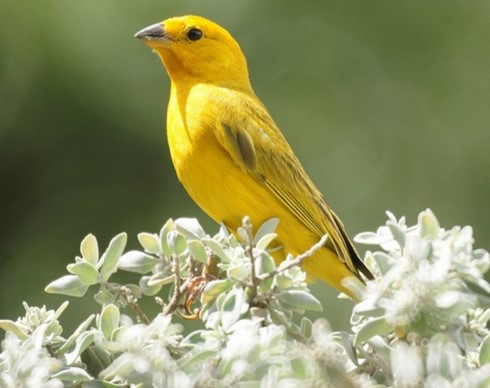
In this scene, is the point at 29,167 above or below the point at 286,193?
below

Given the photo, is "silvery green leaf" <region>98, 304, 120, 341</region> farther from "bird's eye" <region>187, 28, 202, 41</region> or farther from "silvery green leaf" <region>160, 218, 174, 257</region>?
"bird's eye" <region>187, 28, 202, 41</region>

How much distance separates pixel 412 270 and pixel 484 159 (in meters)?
5.46

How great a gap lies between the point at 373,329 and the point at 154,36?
2677mm

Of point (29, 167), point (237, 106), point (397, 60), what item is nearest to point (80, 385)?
point (237, 106)

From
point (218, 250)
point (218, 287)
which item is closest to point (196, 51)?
point (218, 250)

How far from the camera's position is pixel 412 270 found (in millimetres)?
2830

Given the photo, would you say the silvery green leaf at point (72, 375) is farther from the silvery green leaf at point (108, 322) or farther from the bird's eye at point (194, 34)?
the bird's eye at point (194, 34)

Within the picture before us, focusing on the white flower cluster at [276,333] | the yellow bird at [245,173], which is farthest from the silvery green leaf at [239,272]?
the yellow bird at [245,173]

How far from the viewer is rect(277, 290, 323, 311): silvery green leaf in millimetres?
2926

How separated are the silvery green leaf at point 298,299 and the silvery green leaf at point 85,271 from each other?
562mm

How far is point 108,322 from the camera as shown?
119 inches

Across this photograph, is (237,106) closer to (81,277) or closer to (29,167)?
(81,277)

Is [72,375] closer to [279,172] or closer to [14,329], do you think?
[14,329]

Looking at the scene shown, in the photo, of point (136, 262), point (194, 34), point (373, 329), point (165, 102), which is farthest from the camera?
point (165, 102)
